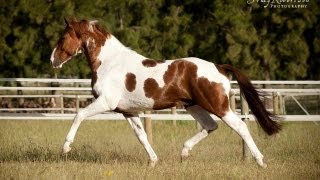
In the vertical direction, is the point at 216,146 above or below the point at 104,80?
below

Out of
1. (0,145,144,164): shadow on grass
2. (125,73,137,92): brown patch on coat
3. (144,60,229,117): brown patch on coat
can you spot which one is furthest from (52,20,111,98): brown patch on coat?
(0,145,144,164): shadow on grass

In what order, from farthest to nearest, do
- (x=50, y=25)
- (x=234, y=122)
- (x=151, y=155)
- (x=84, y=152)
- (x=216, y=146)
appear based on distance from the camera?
(x=50, y=25) < (x=216, y=146) < (x=84, y=152) < (x=151, y=155) < (x=234, y=122)

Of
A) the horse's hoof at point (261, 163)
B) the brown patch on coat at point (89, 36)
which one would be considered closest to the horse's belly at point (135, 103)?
the brown patch on coat at point (89, 36)

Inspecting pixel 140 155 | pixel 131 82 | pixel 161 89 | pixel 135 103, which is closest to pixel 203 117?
pixel 161 89

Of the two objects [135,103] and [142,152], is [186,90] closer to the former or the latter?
[135,103]

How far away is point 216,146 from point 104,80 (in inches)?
140

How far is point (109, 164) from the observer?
846 centimetres

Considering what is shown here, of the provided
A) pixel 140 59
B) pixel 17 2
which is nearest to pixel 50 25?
pixel 17 2

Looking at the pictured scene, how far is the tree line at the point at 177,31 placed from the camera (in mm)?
22844

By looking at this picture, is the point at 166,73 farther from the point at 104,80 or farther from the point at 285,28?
the point at 285,28

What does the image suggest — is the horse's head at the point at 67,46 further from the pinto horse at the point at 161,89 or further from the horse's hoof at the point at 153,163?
the horse's hoof at the point at 153,163

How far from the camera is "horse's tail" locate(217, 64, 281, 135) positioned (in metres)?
8.68

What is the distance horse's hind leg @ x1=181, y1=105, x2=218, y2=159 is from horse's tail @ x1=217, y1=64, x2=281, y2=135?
618mm

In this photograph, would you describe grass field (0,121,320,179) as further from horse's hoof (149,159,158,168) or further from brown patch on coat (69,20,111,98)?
brown patch on coat (69,20,111,98)
